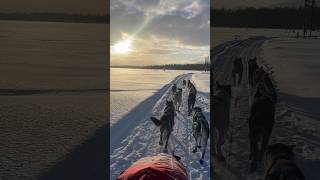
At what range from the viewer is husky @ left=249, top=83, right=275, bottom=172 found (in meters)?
4.58

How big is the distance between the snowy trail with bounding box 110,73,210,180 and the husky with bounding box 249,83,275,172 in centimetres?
45

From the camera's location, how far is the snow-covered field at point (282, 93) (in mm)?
4578

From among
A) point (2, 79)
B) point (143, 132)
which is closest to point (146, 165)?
point (143, 132)

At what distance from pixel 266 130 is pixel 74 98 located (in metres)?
1.85

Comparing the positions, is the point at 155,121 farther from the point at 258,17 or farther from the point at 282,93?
the point at 258,17

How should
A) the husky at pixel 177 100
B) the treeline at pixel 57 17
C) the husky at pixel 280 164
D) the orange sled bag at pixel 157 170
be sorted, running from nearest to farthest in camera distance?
the orange sled bag at pixel 157 170 < the husky at pixel 280 164 < the treeline at pixel 57 17 < the husky at pixel 177 100

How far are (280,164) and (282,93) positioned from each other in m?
0.71

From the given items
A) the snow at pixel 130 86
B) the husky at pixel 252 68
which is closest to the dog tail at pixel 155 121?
the snow at pixel 130 86

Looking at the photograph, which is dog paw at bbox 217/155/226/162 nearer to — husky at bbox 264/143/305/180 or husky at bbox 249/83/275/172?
husky at bbox 249/83/275/172

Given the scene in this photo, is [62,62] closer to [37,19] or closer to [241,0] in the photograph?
[37,19]

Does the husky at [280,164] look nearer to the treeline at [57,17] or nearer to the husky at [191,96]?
the husky at [191,96]

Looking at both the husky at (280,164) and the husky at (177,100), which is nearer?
the husky at (280,164)

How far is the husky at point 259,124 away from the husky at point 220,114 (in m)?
0.24

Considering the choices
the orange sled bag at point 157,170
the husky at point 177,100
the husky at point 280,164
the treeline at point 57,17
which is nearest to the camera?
the orange sled bag at point 157,170
